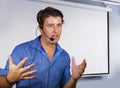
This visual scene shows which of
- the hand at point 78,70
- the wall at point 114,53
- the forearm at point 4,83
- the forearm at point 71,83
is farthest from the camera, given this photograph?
the wall at point 114,53

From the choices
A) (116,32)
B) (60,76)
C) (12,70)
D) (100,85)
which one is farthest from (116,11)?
(12,70)

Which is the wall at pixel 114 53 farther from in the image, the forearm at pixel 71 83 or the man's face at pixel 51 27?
the man's face at pixel 51 27

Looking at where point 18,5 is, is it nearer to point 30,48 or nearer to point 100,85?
point 30,48

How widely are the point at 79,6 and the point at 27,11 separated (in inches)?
21.8

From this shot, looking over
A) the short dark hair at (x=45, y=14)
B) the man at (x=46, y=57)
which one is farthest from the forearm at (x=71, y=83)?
the short dark hair at (x=45, y=14)

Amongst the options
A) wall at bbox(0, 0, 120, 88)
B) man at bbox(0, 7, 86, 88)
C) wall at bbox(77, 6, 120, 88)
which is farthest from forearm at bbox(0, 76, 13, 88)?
wall at bbox(77, 6, 120, 88)

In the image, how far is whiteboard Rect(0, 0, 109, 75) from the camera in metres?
1.86

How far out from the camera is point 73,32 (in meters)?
2.22

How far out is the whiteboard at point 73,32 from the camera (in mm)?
1860

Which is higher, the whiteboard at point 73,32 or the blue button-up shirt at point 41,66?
the whiteboard at point 73,32

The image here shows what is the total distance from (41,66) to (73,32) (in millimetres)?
521

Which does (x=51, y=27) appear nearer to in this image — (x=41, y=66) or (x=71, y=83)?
(x=41, y=66)

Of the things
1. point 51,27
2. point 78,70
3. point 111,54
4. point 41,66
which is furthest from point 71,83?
point 111,54

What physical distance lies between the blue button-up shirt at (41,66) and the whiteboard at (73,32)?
0.07 m
